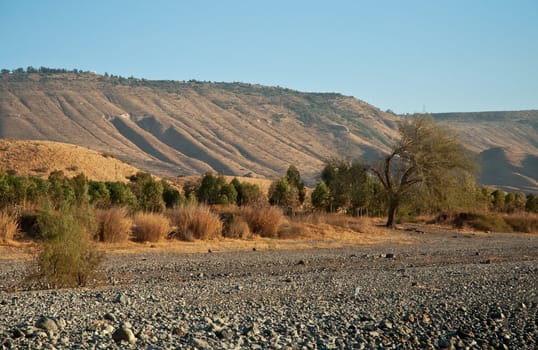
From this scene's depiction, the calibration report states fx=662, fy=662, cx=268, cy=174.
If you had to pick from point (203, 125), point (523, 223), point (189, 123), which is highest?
point (189, 123)

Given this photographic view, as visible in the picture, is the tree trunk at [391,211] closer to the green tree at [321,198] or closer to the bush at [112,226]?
the green tree at [321,198]

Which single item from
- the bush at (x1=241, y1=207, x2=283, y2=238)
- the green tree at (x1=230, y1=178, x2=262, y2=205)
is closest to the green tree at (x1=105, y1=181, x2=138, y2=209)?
the bush at (x1=241, y1=207, x2=283, y2=238)

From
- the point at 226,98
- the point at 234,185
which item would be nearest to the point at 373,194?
the point at 234,185

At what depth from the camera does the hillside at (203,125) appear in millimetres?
103250

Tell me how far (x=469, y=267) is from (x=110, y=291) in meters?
9.78

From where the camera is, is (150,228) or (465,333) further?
(150,228)

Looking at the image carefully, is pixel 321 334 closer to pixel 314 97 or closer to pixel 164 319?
pixel 164 319

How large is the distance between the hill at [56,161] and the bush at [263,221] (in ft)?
94.4

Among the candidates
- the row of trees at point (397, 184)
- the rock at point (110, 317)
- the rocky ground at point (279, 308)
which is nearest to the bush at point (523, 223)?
the row of trees at point (397, 184)

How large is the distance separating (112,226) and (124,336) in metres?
15.1

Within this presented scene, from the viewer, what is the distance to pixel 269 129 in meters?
127

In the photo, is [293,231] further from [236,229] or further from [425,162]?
[425,162]

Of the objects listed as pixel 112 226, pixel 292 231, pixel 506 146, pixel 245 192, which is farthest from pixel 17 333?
pixel 506 146

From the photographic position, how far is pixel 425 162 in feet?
113
